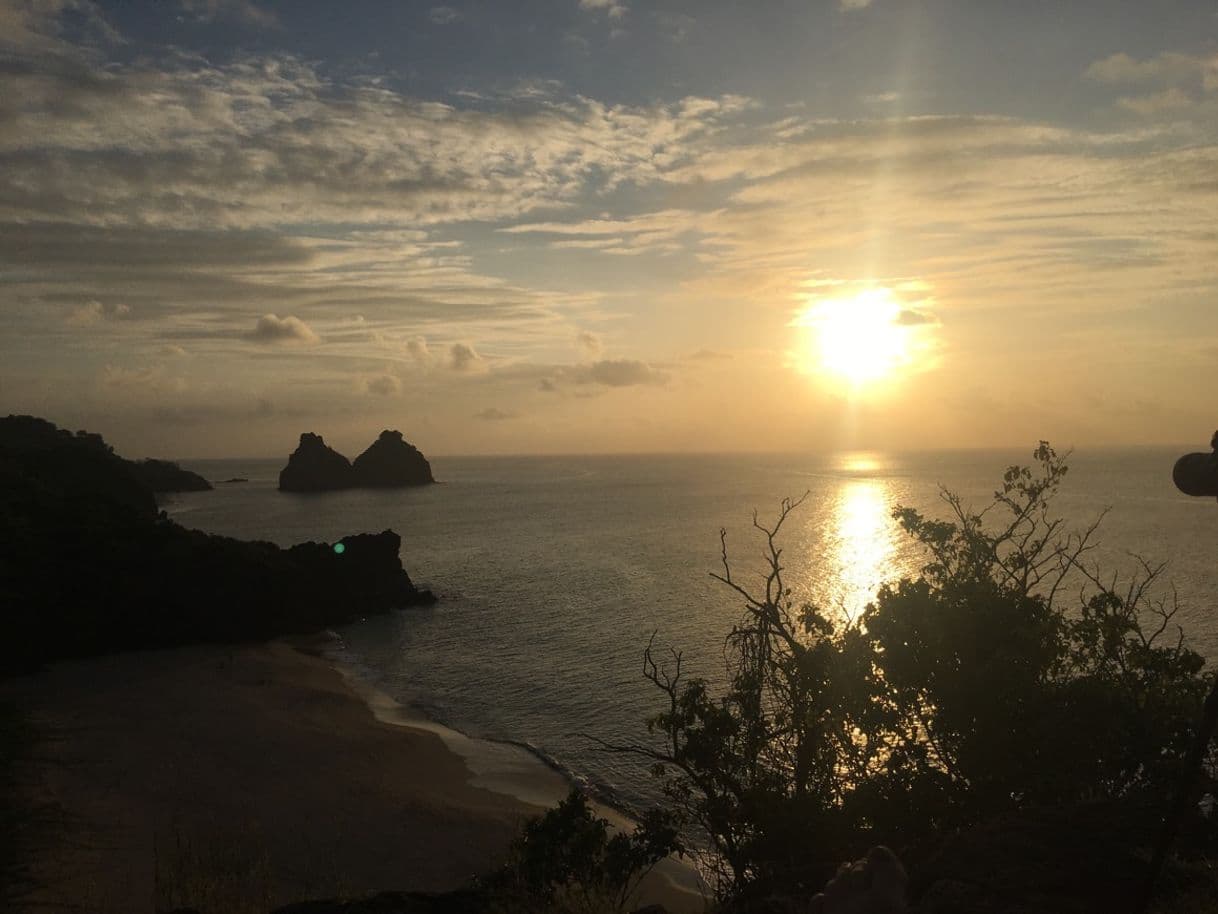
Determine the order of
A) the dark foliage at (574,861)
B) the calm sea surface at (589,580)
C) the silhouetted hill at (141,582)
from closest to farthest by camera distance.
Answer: the dark foliage at (574,861) < the calm sea surface at (589,580) < the silhouetted hill at (141,582)

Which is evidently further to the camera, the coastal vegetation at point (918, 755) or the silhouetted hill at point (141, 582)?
the silhouetted hill at point (141, 582)

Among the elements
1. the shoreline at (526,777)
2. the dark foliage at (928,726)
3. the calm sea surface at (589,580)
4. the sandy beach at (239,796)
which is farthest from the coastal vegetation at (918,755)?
the calm sea surface at (589,580)

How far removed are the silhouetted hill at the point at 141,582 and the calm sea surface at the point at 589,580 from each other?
16.0 feet

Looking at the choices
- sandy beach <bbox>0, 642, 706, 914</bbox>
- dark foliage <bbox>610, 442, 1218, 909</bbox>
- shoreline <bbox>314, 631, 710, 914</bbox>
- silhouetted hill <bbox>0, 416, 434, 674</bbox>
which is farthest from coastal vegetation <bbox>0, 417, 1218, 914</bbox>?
silhouetted hill <bbox>0, 416, 434, 674</bbox>

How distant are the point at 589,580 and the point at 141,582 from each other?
3518 cm

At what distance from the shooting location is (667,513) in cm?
13788

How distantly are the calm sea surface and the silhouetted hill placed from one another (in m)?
4.87

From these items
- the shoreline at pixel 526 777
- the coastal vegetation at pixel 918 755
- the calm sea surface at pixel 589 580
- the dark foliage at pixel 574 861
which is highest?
the coastal vegetation at pixel 918 755

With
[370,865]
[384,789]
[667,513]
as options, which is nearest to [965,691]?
[370,865]

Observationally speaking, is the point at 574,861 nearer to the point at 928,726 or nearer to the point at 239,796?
the point at 928,726

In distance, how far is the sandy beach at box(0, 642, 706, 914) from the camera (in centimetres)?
1967

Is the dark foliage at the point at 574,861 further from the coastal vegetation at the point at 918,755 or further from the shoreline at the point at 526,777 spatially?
the shoreline at the point at 526,777

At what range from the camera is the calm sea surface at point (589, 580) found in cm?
3872

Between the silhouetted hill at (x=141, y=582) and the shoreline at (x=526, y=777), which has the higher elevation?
the silhouetted hill at (x=141, y=582)
